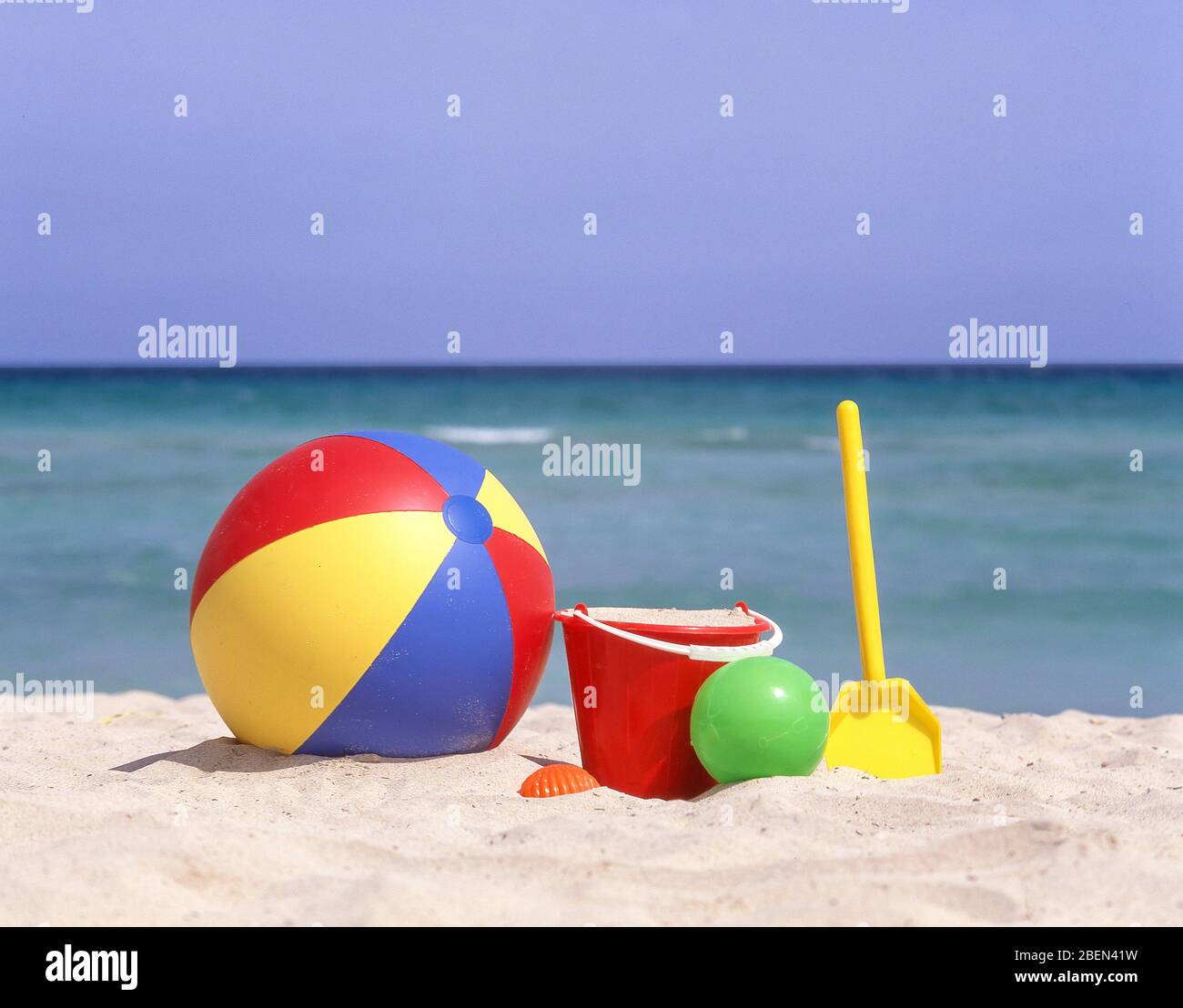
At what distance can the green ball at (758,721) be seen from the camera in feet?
13.6

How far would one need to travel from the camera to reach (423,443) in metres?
4.95

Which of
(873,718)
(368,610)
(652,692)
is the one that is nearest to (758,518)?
(873,718)

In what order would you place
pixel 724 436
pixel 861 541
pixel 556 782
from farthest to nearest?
pixel 724 436 → pixel 861 541 → pixel 556 782

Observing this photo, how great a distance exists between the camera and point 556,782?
4.25 meters

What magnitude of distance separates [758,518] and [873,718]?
9.09 metres

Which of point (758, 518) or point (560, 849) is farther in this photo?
point (758, 518)

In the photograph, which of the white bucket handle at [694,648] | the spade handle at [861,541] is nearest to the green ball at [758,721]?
the white bucket handle at [694,648]

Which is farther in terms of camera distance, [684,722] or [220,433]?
[220,433]

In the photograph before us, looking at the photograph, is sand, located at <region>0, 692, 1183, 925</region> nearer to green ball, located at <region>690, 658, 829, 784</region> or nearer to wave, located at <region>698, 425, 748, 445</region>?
green ball, located at <region>690, 658, 829, 784</region>

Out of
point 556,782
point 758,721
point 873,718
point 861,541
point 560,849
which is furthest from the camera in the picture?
point 861,541

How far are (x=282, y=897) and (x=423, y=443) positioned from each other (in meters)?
2.20

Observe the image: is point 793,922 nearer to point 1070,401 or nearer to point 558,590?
point 558,590

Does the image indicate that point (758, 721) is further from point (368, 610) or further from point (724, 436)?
point (724, 436)
